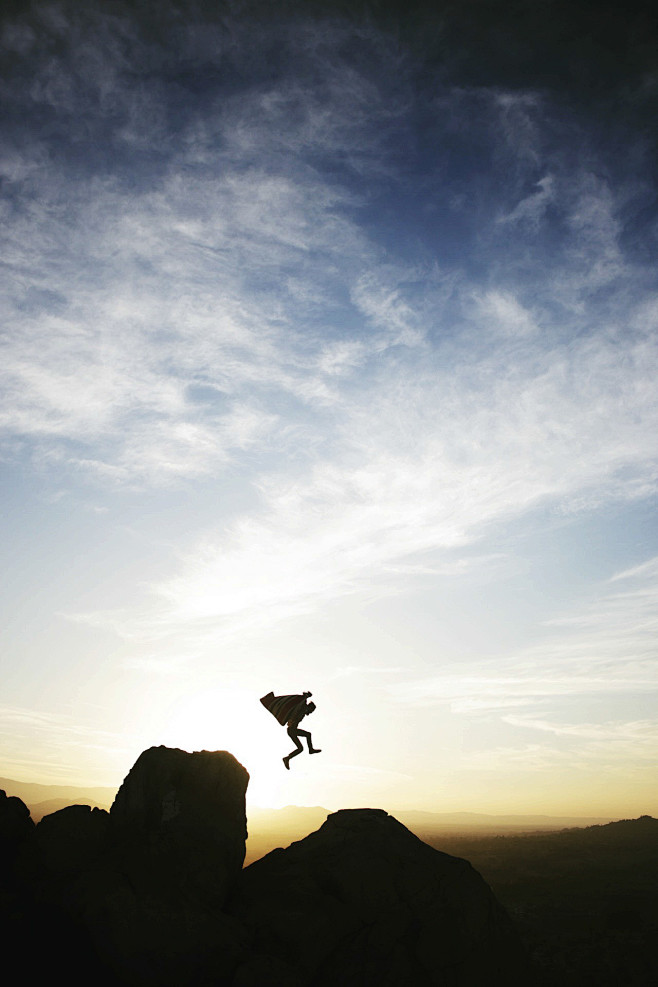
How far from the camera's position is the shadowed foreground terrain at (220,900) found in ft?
37.1

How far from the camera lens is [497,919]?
1513 centimetres

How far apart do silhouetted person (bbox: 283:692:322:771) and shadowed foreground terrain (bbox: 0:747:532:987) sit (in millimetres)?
1728

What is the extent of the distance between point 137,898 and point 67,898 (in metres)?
1.56

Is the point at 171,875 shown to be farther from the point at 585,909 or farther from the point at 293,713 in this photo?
the point at 585,909

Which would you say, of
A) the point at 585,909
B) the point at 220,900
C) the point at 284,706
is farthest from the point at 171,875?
the point at 585,909

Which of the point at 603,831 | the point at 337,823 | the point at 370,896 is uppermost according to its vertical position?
the point at 337,823

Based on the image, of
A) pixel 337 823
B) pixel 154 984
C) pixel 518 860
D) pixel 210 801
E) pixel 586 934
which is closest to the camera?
pixel 154 984

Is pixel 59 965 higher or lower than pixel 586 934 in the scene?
higher

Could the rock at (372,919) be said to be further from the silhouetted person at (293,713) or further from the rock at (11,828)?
the rock at (11,828)

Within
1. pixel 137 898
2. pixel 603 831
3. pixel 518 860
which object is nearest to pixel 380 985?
pixel 137 898

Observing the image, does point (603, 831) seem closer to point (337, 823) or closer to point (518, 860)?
point (518, 860)

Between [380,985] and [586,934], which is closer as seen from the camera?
[380,985]

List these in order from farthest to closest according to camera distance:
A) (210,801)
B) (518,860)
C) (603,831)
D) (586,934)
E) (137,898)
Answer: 1. (603,831)
2. (518,860)
3. (586,934)
4. (210,801)
5. (137,898)

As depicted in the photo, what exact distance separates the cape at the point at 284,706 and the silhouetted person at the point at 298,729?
3cm
